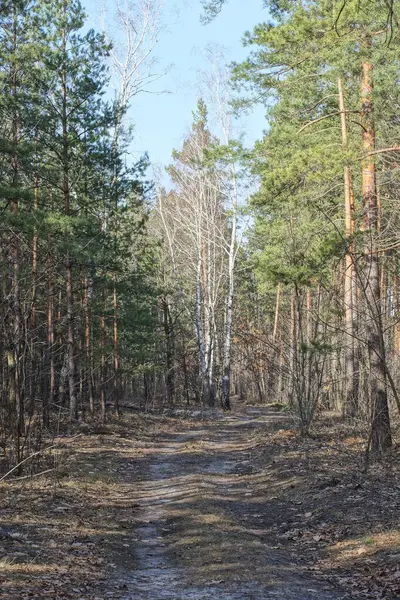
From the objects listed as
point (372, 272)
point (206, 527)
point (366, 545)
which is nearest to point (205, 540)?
point (206, 527)

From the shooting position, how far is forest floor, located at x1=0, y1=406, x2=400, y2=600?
6504 mm

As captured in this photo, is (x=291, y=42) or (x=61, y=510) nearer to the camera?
(x=61, y=510)

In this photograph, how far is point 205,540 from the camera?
823 centimetres

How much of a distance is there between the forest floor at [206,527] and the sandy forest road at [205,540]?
0.02 m

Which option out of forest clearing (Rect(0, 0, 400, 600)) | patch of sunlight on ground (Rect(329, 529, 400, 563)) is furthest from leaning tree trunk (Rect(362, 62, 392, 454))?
patch of sunlight on ground (Rect(329, 529, 400, 563))

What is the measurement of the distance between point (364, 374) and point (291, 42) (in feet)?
28.0

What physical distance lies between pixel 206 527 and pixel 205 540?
2.01 ft

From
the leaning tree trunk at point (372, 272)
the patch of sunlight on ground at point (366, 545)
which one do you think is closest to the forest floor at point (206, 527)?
the patch of sunlight on ground at point (366, 545)

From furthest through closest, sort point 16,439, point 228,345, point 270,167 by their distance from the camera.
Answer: point 228,345 → point 270,167 → point 16,439

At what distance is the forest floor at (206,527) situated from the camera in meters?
6.50

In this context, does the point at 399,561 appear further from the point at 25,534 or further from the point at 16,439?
the point at 16,439

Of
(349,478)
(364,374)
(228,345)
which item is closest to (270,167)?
(364,374)

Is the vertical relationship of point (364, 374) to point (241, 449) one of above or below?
above

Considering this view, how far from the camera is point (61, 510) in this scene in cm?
961
